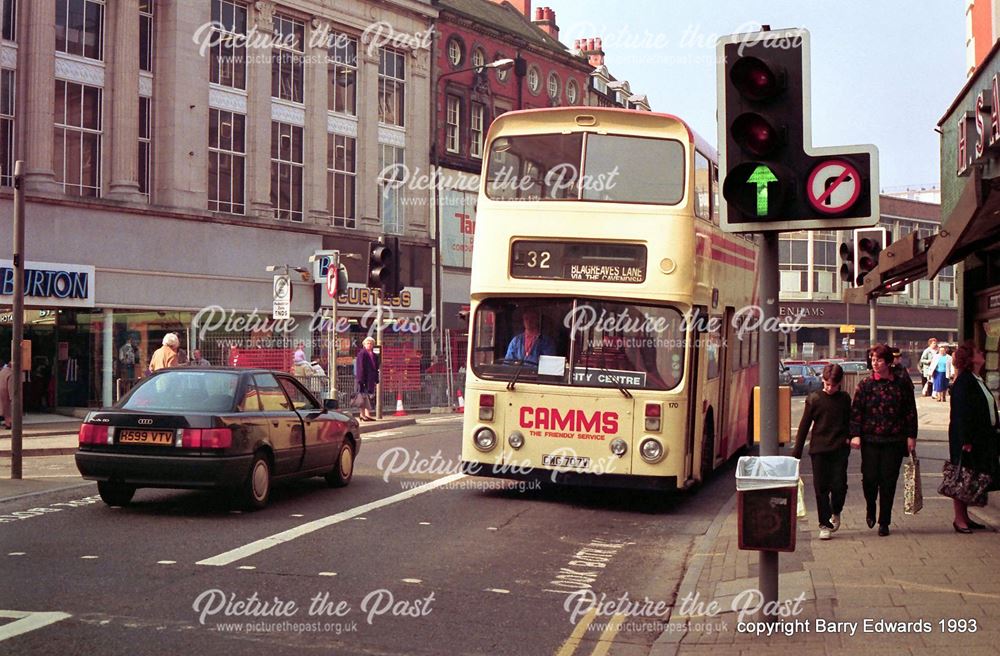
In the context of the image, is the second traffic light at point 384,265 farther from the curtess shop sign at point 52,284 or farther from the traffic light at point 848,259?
the curtess shop sign at point 52,284

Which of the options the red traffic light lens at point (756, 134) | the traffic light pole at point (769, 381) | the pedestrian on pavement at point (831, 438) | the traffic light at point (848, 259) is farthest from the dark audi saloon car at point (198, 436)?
the traffic light at point (848, 259)

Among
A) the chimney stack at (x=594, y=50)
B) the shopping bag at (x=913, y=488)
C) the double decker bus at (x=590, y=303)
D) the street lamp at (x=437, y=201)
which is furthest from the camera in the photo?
the chimney stack at (x=594, y=50)

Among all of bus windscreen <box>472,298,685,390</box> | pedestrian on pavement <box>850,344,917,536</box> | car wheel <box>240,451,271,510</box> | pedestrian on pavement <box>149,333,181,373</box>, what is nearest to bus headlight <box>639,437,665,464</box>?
bus windscreen <box>472,298,685,390</box>

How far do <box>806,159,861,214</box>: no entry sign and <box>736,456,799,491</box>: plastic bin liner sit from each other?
141 cm

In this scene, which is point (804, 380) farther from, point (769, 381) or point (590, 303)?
point (769, 381)

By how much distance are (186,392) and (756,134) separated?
23.0 feet

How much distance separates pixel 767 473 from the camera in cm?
636

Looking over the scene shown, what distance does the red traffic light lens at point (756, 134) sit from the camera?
20.8 ft

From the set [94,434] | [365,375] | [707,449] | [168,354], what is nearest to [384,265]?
[365,375]

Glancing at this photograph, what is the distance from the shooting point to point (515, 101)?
48906mm

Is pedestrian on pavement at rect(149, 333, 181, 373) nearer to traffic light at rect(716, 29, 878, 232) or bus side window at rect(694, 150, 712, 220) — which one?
bus side window at rect(694, 150, 712, 220)

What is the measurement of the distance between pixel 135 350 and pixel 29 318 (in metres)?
3.14

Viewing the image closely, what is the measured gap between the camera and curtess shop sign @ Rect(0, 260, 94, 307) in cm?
2728

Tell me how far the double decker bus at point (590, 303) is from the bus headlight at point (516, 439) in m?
0.02
